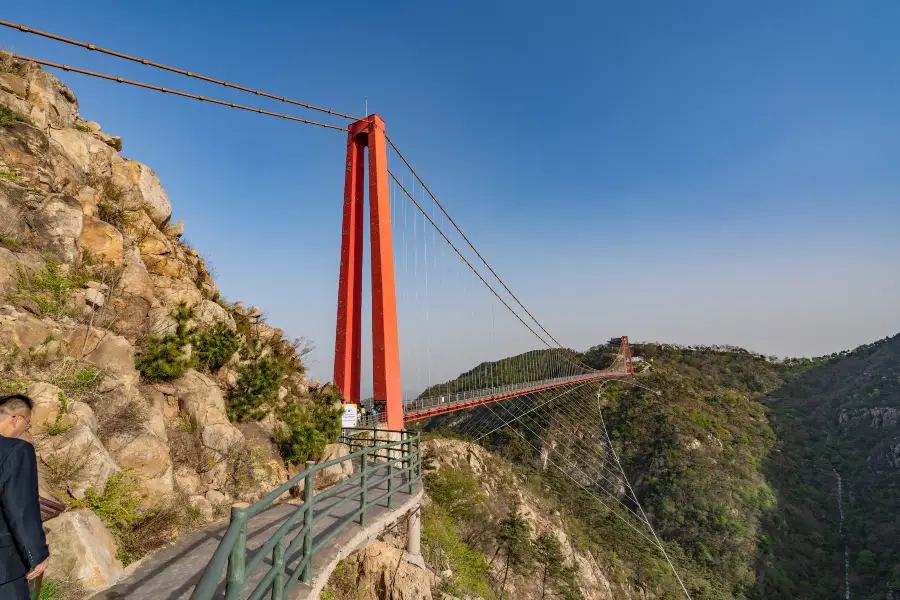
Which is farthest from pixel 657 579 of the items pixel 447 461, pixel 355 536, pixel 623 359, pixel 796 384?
pixel 796 384

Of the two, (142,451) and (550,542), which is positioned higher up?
(142,451)

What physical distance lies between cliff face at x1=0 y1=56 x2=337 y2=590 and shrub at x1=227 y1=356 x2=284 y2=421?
26 millimetres

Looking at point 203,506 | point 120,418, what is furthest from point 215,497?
point 120,418

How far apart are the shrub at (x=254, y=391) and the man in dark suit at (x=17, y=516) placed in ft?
17.1

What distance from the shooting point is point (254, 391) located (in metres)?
7.59

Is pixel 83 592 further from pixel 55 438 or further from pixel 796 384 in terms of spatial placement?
pixel 796 384

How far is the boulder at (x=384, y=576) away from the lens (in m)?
5.87

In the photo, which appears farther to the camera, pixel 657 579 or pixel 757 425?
pixel 757 425

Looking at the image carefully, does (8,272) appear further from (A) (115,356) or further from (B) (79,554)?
(B) (79,554)

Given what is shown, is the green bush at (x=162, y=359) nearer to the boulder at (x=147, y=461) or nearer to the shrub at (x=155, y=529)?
the boulder at (x=147, y=461)

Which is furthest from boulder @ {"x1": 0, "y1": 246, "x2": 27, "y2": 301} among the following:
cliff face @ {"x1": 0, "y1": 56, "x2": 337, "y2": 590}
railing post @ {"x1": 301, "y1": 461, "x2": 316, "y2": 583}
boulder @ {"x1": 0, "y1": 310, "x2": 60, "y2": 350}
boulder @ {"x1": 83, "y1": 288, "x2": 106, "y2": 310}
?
railing post @ {"x1": 301, "y1": 461, "x2": 316, "y2": 583}

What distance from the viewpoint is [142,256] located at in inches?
305

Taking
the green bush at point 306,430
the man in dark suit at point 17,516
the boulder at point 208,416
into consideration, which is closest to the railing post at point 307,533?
the man in dark suit at point 17,516

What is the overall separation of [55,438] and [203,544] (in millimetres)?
1923
